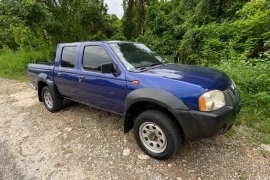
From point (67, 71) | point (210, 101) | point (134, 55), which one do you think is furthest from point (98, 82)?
point (210, 101)

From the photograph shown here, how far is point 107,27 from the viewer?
40.6 feet

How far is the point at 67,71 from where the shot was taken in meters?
3.61

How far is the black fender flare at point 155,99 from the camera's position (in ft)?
7.07

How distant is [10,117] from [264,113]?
5.71 meters

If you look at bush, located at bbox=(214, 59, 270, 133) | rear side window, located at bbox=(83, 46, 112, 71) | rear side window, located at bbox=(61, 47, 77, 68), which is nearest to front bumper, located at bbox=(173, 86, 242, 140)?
bush, located at bbox=(214, 59, 270, 133)

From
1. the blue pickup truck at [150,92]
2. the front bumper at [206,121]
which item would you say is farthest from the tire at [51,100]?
the front bumper at [206,121]

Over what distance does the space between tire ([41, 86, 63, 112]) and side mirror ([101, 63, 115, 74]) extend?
207 cm

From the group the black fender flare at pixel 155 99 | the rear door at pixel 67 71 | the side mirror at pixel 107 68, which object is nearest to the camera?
the black fender flare at pixel 155 99

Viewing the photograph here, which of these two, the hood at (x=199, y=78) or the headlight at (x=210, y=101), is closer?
the headlight at (x=210, y=101)

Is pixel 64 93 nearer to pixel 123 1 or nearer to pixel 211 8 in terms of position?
pixel 211 8

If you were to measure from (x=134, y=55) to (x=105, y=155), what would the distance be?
1.74 meters

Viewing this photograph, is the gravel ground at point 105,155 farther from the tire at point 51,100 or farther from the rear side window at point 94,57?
the rear side window at point 94,57

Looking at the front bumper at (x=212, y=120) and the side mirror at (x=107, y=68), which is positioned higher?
the side mirror at (x=107, y=68)

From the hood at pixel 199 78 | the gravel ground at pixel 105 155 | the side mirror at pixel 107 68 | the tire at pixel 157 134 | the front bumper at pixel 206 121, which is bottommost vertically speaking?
the gravel ground at pixel 105 155
